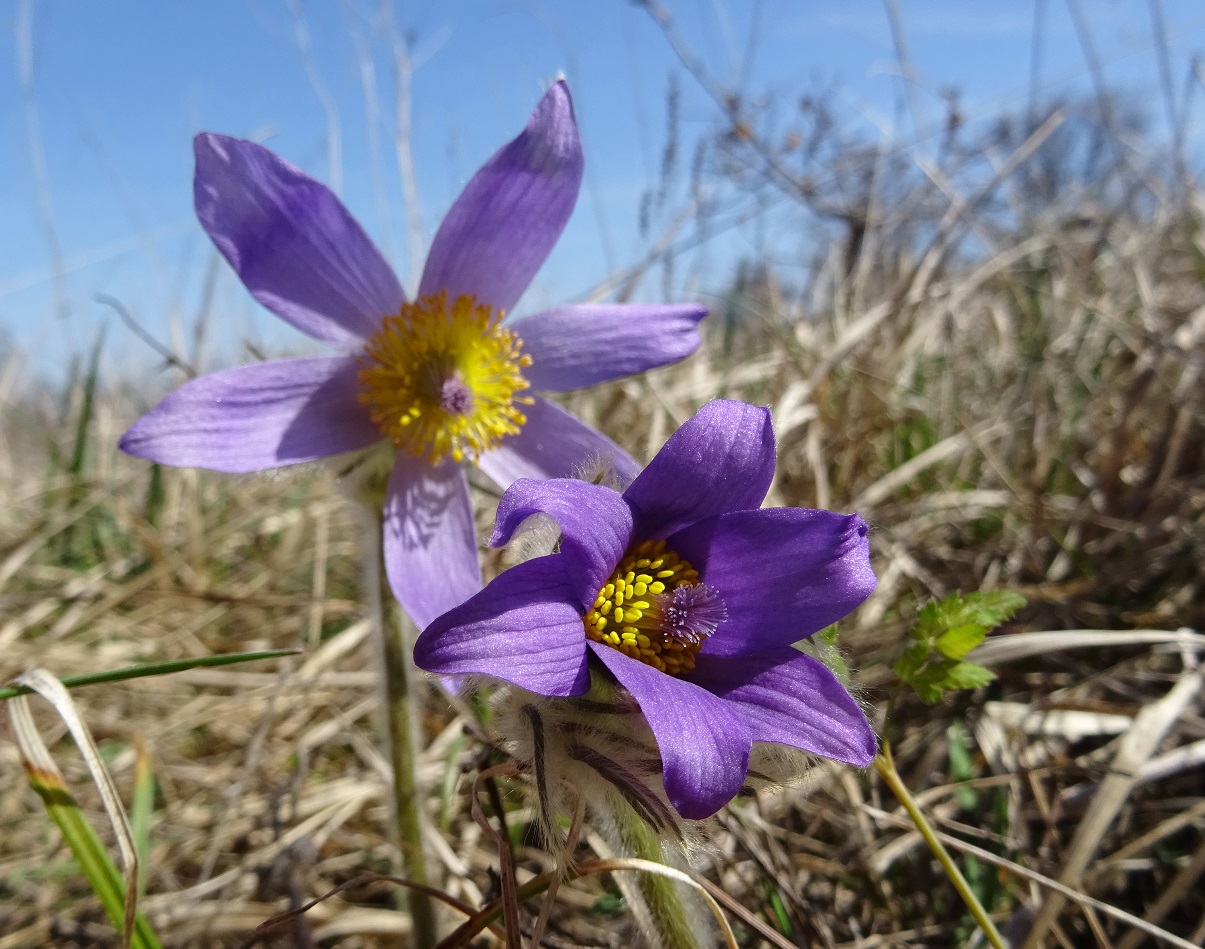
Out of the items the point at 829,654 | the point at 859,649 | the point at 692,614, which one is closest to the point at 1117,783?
the point at 859,649

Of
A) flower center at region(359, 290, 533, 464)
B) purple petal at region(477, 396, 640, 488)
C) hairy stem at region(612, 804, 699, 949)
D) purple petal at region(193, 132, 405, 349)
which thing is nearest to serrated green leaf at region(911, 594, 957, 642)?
hairy stem at region(612, 804, 699, 949)

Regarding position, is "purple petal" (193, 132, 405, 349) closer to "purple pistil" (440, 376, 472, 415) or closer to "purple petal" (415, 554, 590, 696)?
"purple pistil" (440, 376, 472, 415)

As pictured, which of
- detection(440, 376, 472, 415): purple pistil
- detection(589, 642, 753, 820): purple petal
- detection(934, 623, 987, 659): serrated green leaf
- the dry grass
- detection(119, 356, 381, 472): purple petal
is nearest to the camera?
detection(589, 642, 753, 820): purple petal

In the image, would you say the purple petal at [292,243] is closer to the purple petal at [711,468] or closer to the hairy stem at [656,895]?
the purple petal at [711,468]

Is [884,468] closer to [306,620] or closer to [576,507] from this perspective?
[306,620]

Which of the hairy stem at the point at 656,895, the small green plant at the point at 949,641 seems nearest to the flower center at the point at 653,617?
the hairy stem at the point at 656,895

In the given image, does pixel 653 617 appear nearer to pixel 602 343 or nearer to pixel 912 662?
pixel 912 662
